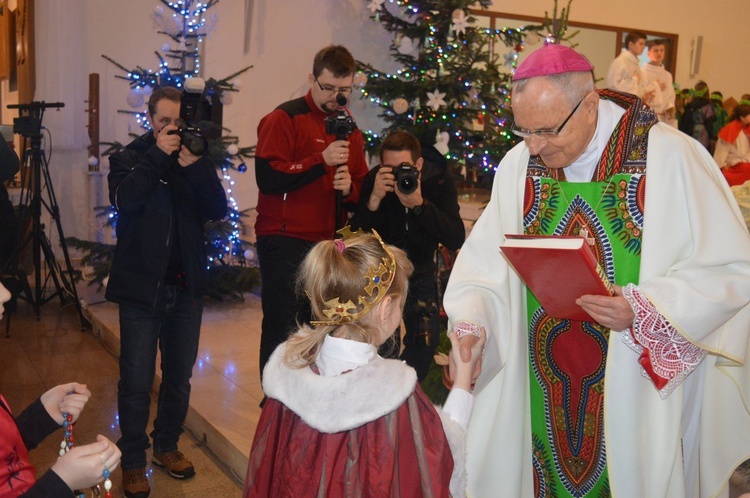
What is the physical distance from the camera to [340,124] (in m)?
3.66

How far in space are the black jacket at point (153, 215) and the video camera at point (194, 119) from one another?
0.36 ft

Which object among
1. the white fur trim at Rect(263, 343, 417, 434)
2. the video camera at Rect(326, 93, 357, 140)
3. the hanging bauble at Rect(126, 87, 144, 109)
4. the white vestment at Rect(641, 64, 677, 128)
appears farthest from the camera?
the white vestment at Rect(641, 64, 677, 128)

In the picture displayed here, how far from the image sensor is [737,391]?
2.17m

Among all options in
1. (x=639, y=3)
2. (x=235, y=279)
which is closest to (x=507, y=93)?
(x=235, y=279)

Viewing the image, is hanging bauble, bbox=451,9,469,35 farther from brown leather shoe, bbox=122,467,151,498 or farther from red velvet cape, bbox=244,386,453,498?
red velvet cape, bbox=244,386,453,498

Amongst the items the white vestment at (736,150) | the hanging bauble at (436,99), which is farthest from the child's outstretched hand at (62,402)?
the white vestment at (736,150)

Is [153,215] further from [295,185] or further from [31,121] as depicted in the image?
[31,121]

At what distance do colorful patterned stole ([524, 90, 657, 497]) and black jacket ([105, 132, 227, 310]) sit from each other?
1.58m

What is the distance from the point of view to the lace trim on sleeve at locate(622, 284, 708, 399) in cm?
202

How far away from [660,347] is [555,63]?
85 cm

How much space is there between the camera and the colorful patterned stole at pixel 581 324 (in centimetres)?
225

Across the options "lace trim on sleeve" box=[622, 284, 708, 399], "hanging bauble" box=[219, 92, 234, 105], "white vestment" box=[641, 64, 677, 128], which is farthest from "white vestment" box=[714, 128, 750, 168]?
"lace trim on sleeve" box=[622, 284, 708, 399]

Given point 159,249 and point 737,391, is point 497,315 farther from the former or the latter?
point 159,249

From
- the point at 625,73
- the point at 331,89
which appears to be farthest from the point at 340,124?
the point at 625,73
